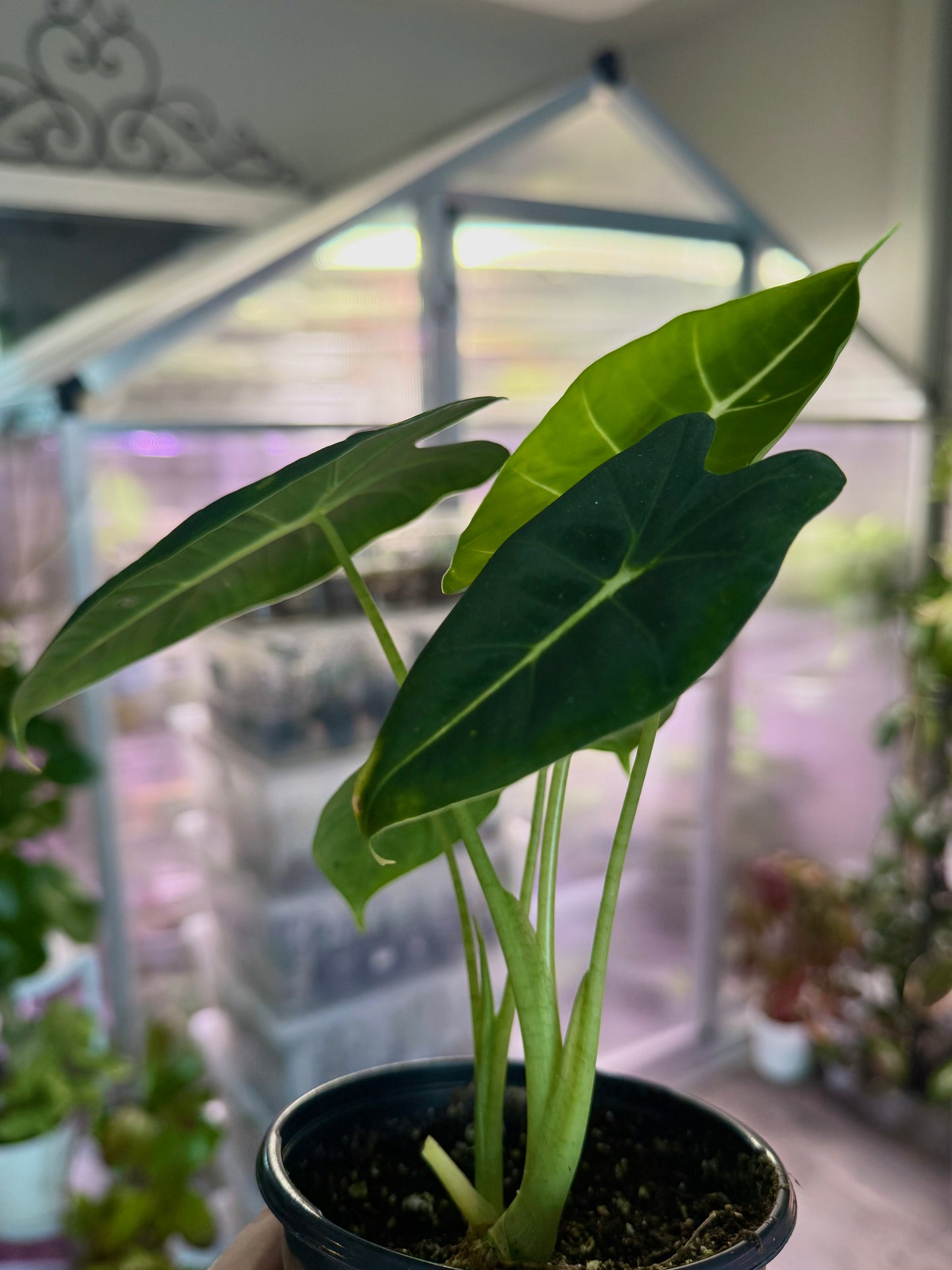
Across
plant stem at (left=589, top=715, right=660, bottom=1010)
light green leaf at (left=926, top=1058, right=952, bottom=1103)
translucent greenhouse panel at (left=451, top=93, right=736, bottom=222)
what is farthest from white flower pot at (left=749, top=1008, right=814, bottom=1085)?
plant stem at (left=589, top=715, right=660, bottom=1010)

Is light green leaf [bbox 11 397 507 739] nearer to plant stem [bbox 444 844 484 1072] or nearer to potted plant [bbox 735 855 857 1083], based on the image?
plant stem [bbox 444 844 484 1072]

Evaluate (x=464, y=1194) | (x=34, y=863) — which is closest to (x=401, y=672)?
(x=464, y=1194)

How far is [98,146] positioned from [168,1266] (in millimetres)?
2261

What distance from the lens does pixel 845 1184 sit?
79.8 inches

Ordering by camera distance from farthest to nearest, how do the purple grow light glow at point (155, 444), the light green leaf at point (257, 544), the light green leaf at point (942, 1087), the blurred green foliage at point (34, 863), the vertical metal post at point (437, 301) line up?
1. the light green leaf at point (942, 1087)
2. the vertical metal post at point (437, 301)
3. the purple grow light glow at point (155, 444)
4. the blurred green foliage at point (34, 863)
5. the light green leaf at point (257, 544)

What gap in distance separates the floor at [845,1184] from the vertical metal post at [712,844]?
0.69 feet

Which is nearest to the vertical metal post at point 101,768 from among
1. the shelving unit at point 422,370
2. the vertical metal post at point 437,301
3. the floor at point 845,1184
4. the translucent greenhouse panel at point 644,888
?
the shelving unit at point 422,370

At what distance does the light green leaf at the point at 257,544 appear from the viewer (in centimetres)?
40

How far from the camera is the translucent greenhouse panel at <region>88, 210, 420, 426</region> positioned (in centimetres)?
143

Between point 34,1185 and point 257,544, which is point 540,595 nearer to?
point 257,544

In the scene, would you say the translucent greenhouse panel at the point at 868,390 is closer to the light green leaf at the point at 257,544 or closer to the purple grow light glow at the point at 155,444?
the purple grow light glow at the point at 155,444

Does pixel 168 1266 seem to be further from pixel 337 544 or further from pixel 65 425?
pixel 337 544

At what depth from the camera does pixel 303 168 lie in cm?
267

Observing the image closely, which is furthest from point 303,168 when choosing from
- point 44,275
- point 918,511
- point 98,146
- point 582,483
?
point 582,483
